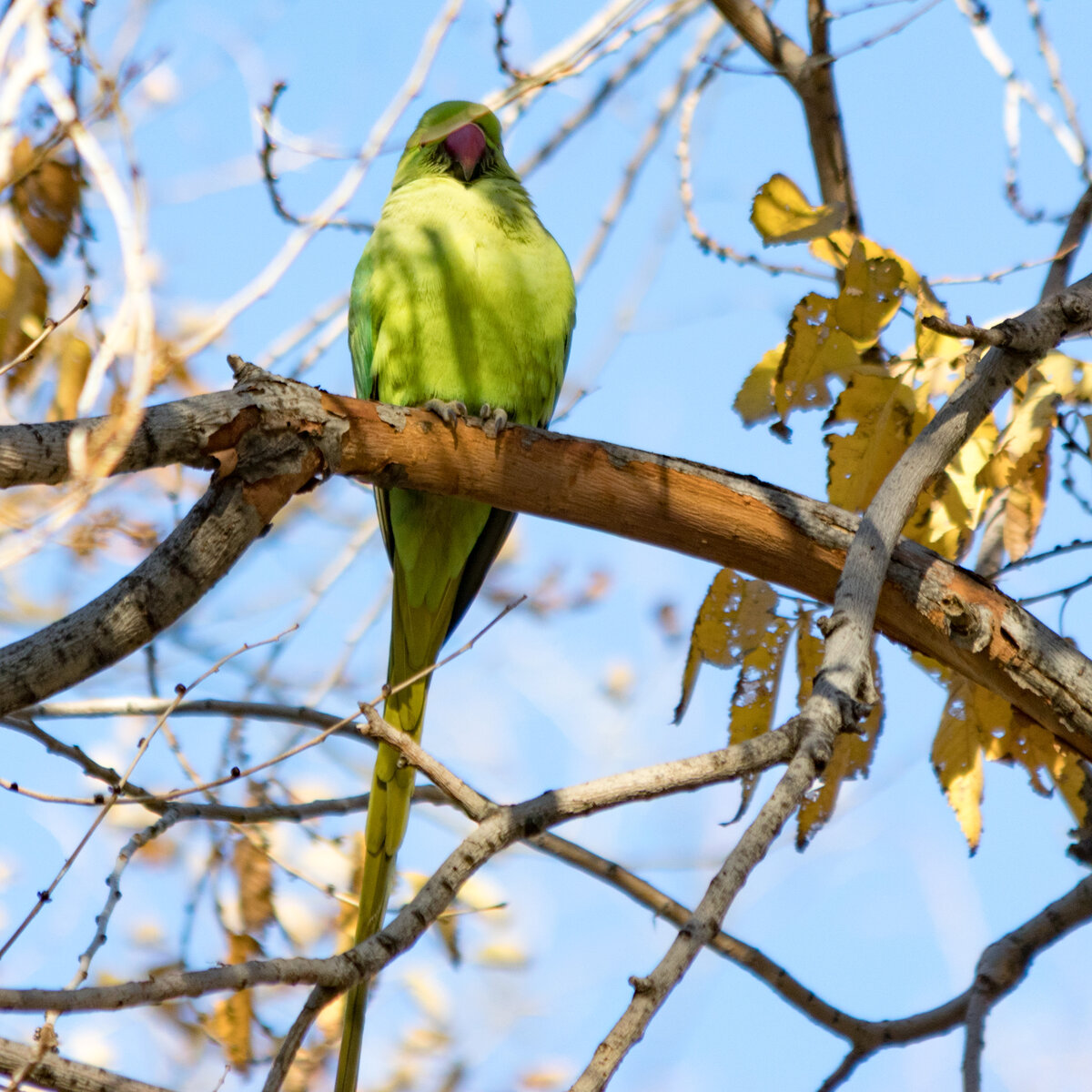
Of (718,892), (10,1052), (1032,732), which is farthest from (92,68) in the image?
(1032,732)

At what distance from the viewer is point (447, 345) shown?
10.5 feet

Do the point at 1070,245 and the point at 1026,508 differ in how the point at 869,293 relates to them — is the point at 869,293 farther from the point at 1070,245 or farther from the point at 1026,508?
the point at 1070,245

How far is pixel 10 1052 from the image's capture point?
1.29 metres

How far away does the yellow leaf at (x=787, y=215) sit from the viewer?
7.16 feet

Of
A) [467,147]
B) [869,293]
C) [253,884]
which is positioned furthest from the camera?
[467,147]

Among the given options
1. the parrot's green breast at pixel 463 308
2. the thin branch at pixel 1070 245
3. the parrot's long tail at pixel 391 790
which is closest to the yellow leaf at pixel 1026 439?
the thin branch at pixel 1070 245

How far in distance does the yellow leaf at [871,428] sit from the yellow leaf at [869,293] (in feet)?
0.34

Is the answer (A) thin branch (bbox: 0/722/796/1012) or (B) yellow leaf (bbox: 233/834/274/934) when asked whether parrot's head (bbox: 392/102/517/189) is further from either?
(A) thin branch (bbox: 0/722/796/1012)

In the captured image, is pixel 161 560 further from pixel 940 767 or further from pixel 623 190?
pixel 623 190

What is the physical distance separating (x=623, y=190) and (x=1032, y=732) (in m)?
2.48

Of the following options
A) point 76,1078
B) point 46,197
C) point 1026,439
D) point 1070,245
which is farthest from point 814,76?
point 76,1078

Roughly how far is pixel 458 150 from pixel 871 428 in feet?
7.05

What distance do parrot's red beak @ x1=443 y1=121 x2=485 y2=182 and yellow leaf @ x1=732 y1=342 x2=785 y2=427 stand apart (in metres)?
1.81

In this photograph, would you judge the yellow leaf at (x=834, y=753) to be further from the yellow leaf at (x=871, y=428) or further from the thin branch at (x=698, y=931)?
the thin branch at (x=698, y=931)
